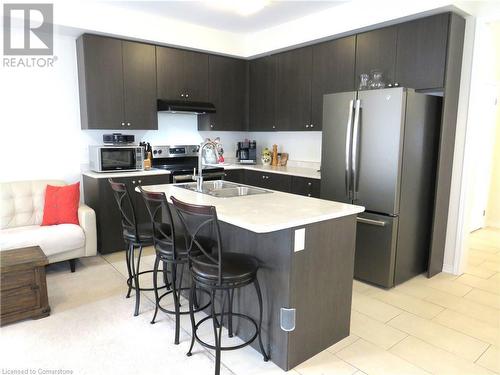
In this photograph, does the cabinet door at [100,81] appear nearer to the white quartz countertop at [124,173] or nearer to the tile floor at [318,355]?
the white quartz countertop at [124,173]

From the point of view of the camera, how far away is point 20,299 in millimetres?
2586

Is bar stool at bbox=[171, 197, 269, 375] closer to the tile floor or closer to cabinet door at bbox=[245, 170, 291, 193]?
the tile floor

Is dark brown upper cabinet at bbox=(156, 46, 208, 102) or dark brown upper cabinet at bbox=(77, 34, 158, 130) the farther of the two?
dark brown upper cabinet at bbox=(156, 46, 208, 102)

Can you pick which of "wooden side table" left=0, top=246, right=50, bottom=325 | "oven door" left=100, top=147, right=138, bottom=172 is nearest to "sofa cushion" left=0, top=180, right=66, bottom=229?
"oven door" left=100, top=147, right=138, bottom=172

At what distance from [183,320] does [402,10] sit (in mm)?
3234

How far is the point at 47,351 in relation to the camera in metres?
2.25

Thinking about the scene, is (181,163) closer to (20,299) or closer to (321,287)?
(20,299)

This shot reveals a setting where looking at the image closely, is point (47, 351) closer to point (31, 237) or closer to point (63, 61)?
point (31, 237)

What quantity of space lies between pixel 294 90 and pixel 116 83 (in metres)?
2.14

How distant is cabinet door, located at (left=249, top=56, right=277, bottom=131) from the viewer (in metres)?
4.85

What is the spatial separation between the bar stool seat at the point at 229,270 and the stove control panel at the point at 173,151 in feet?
9.56

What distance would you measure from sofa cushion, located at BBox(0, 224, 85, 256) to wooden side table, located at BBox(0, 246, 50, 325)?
16.1 inches


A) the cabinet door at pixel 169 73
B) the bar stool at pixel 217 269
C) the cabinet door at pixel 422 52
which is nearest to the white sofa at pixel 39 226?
the cabinet door at pixel 169 73
